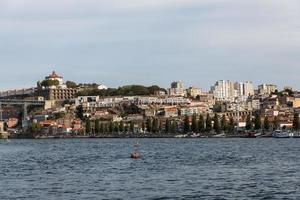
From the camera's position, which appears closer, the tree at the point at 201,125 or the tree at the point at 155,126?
the tree at the point at 201,125

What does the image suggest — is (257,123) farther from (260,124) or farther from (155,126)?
(155,126)

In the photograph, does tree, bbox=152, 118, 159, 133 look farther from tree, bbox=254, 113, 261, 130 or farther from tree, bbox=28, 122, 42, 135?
tree, bbox=28, 122, 42, 135

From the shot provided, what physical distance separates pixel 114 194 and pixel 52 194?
2.63 m

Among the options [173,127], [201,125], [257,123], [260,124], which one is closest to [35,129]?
[173,127]

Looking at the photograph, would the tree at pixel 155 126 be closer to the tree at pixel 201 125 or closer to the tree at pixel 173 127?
the tree at pixel 173 127

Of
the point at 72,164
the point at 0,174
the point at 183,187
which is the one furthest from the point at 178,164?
the point at 183,187

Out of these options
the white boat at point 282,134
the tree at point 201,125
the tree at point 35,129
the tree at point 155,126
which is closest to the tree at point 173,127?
the tree at point 155,126

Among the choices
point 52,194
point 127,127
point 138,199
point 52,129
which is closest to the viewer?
point 138,199

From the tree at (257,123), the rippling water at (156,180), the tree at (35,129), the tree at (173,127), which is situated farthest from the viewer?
the tree at (35,129)

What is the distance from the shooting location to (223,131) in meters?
157

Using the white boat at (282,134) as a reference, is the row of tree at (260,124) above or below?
above

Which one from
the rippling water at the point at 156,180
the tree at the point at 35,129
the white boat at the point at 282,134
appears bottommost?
the rippling water at the point at 156,180

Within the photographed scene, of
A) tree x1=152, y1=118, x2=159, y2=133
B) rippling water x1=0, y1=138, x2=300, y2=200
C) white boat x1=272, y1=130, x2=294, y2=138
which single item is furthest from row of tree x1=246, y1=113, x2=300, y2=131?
rippling water x1=0, y1=138, x2=300, y2=200

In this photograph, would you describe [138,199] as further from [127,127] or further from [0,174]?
[127,127]
